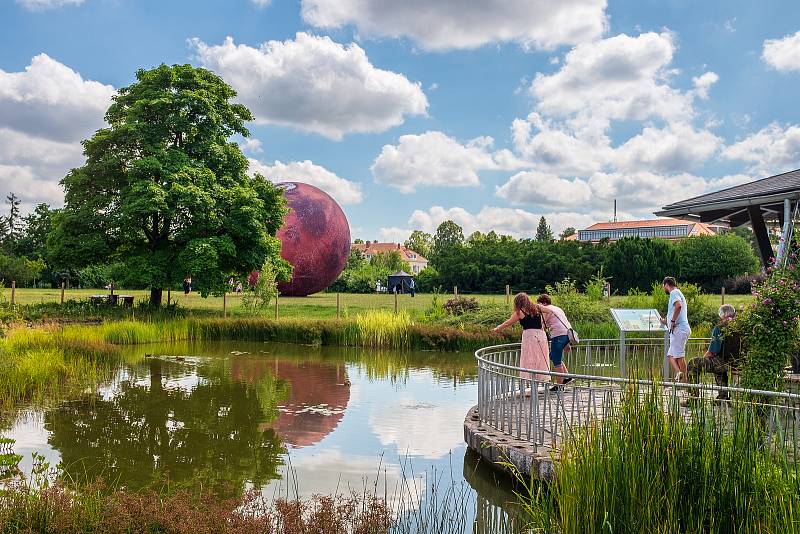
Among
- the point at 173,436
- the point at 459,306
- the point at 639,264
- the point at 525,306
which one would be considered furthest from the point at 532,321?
the point at 639,264

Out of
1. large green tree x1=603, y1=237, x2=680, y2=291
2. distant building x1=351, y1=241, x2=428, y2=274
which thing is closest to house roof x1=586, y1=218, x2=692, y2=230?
distant building x1=351, y1=241, x2=428, y2=274

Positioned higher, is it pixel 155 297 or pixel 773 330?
pixel 155 297

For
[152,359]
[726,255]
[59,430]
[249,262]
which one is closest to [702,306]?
[249,262]

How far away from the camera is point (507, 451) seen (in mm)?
6938

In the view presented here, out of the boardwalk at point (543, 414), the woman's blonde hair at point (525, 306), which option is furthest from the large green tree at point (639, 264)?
the boardwalk at point (543, 414)

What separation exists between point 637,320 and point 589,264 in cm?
4052

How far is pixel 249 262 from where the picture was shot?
2370 cm

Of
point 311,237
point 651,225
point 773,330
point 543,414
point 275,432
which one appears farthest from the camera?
point 651,225

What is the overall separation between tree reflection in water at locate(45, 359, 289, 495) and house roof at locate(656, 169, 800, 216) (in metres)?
7.24

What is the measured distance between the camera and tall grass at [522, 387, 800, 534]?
400 cm

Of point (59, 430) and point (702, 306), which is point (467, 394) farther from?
point (702, 306)

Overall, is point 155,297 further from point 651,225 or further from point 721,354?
point 651,225

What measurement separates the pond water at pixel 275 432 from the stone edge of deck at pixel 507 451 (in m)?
0.24

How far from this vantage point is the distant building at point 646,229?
350 feet
